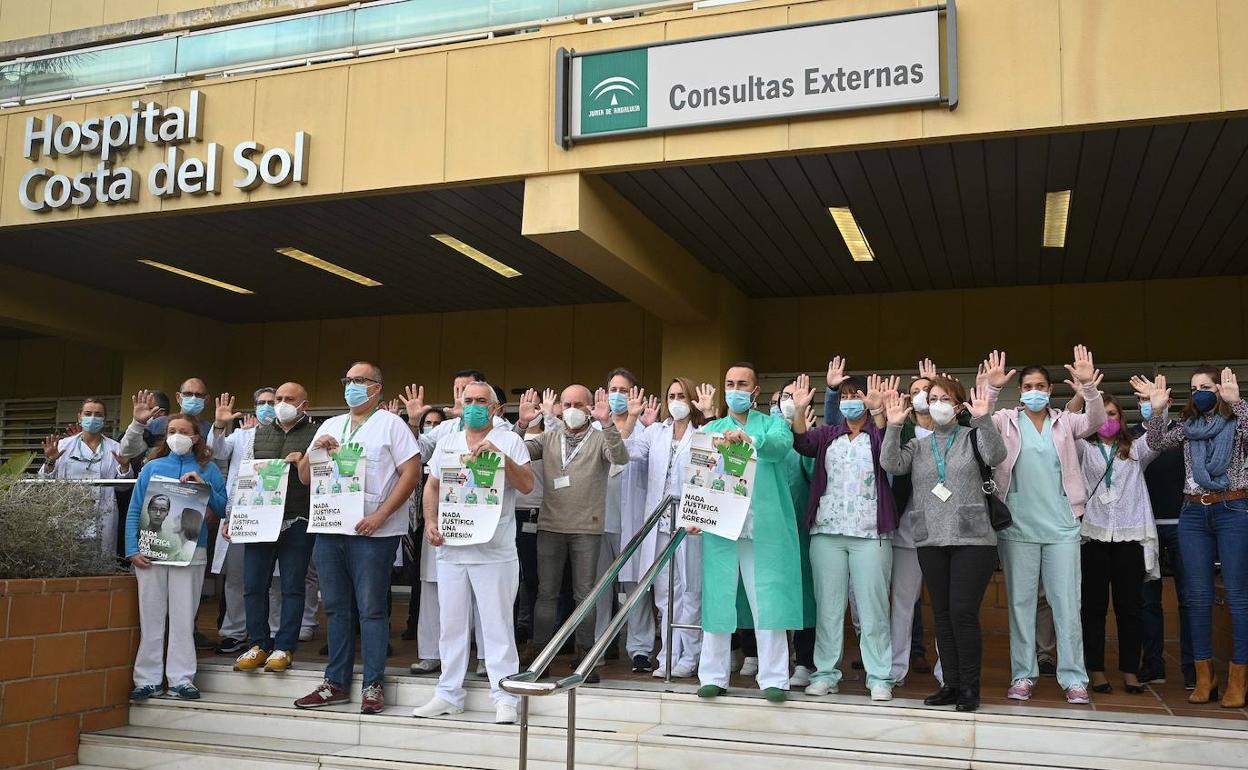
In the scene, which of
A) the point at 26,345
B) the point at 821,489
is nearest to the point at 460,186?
the point at 821,489

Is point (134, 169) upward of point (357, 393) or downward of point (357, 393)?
upward

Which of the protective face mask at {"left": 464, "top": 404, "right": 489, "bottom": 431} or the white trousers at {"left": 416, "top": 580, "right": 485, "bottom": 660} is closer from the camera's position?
the protective face mask at {"left": 464, "top": 404, "right": 489, "bottom": 431}

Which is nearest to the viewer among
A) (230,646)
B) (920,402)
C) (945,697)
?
(945,697)

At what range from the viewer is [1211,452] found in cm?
615

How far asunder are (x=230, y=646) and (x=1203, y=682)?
622 cm

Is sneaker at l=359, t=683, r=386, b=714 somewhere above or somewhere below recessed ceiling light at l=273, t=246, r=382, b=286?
below

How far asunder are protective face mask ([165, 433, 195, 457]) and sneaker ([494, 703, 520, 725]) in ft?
9.17

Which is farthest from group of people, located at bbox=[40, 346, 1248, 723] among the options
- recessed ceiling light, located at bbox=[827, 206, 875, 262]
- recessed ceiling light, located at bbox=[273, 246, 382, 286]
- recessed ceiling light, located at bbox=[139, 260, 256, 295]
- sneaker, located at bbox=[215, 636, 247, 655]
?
recessed ceiling light, located at bbox=[139, 260, 256, 295]

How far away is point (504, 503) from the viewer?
21.1 ft

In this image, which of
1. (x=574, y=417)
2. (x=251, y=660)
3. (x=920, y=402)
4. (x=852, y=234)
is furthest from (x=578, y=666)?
(x=852, y=234)

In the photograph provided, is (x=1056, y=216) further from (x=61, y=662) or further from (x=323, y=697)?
(x=61, y=662)

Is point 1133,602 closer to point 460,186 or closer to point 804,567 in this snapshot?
point 804,567

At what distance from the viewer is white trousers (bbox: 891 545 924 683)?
643 cm

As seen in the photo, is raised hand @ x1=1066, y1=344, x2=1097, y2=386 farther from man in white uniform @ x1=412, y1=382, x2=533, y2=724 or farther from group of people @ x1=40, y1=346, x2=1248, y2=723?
man in white uniform @ x1=412, y1=382, x2=533, y2=724
